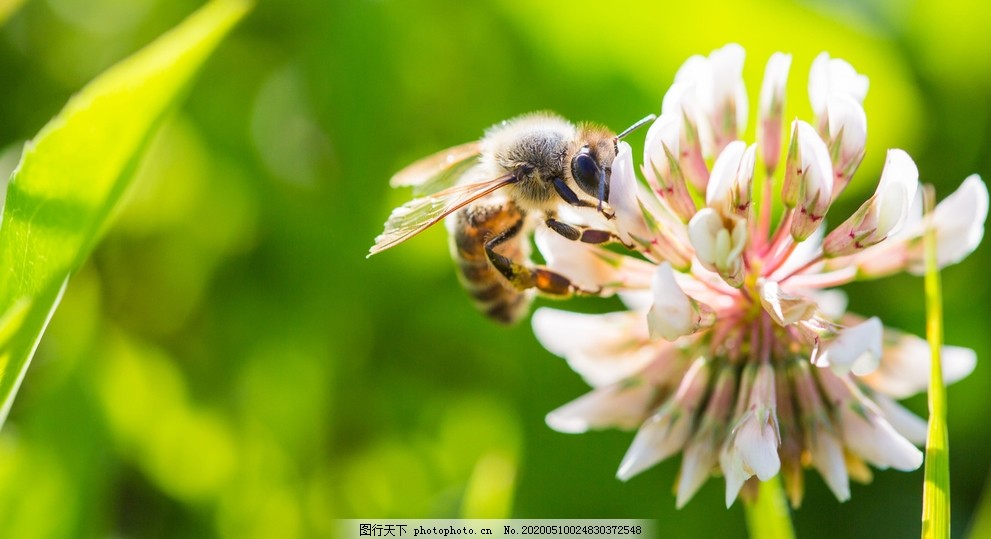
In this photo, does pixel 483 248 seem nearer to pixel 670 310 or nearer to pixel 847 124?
pixel 670 310

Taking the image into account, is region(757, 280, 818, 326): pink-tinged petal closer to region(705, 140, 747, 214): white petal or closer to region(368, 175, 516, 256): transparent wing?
region(705, 140, 747, 214): white petal

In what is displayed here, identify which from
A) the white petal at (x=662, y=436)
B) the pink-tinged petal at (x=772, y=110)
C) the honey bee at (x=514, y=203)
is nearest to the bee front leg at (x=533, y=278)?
the honey bee at (x=514, y=203)

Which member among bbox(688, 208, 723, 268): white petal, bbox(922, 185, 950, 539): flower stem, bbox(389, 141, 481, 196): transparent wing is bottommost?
bbox(922, 185, 950, 539): flower stem

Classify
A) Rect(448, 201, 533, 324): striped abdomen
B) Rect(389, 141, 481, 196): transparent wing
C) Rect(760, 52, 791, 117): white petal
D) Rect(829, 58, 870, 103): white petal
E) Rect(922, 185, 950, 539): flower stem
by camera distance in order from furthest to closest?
Rect(389, 141, 481, 196): transparent wing, Rect(448, 201, 533, 324): striped abdomen, Rect(760, 52, 791, 117): white petal, Rect(829, 58, 870, 103): white petal, Rect(922, 185, 950, 539): flower stem

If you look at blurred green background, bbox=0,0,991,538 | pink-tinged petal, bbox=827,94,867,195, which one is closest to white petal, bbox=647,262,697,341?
pink-tinged petal, bbox=827,94,867,195

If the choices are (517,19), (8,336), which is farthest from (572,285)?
(517,19)

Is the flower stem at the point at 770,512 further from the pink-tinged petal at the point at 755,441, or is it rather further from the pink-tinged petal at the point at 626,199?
the pink-tinged petal at the point at 626,199

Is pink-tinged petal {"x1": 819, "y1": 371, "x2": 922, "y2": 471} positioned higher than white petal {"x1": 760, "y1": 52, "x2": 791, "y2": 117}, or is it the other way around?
white petal {"x1": 760, "y1": 52, "x2": 791, "y2": 117}
